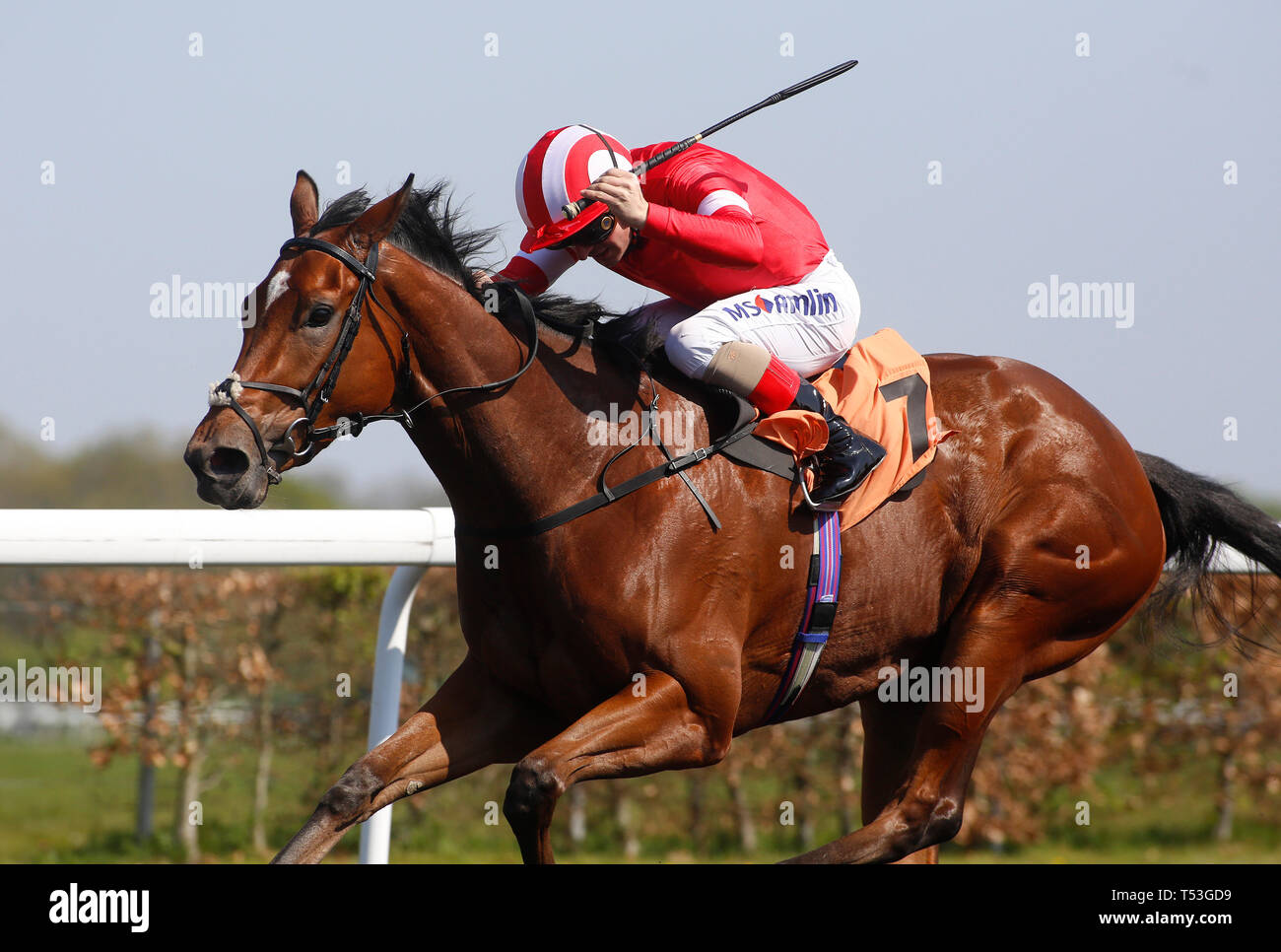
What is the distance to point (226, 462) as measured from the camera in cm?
252

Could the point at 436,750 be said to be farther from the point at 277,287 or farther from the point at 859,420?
the point at 859,420

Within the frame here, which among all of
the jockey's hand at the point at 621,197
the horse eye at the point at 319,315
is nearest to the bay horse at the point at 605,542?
the horse eye at the point at 319,315

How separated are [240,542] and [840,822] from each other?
13.0ft

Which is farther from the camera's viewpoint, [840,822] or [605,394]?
[840,822]

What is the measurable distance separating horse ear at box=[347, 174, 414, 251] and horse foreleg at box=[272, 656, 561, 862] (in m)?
1.02

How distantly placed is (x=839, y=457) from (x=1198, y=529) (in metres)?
1.43

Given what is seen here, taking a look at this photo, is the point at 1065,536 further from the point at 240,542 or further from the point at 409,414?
the point at 240,542

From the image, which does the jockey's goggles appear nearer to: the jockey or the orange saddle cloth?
the jockey

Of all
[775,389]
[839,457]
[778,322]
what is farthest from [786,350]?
[839,457]

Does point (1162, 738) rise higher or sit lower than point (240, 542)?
lower

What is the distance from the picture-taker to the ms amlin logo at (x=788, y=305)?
123 inches
